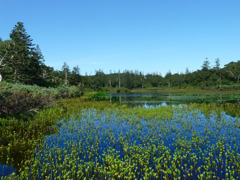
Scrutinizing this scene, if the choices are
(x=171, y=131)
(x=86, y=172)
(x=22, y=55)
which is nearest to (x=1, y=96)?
(x=86, y=172)

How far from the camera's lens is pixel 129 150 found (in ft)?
28.1

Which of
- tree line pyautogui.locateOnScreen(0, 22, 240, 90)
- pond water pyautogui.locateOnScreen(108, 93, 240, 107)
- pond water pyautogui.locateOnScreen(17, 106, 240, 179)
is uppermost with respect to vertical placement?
tree line pyautogui.locateOnScreen(0, 22, 240, 90)

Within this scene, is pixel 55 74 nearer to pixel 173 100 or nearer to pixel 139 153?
pixel 173 100

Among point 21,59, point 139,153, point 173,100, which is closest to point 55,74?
point 21,59

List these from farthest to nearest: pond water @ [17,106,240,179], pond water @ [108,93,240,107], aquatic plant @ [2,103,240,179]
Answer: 1. pond water @ [108,93,240,107]
2. pond water @ [17,106,240,179]
3. aquatic plant @ [2,103,240,179]

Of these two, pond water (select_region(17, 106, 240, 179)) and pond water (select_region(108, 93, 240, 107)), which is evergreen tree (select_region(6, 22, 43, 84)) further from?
pond water (select_region(17, 106, 240, 179))

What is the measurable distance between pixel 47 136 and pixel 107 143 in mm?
4504

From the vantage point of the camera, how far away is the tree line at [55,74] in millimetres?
36875

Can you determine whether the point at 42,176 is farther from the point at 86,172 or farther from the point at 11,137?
the point at 11,137

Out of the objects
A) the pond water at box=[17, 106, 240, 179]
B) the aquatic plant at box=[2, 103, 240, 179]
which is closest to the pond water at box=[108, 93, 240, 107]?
the pond water at box=[17, 106, 240, 179]

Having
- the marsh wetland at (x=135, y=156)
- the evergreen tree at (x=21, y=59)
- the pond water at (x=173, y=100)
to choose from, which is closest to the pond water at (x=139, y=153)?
the marsh wetland at (x=135, y=156)

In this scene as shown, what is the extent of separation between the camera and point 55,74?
74.9 metres

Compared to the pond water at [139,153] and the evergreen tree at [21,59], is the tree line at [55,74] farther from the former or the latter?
the pond water at [139,153]

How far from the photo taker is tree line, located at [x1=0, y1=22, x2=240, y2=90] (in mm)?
36875
